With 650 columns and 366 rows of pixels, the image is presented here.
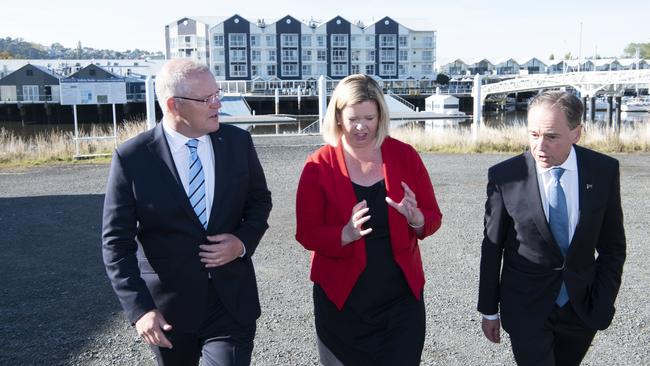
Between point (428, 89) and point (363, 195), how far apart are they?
233 ft

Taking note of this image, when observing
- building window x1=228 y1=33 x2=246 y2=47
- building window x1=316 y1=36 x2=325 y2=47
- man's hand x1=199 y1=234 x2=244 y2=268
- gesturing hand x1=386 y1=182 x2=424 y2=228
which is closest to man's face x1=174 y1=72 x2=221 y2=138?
man's hand x1=199 y1=234 x2=244 y2=268

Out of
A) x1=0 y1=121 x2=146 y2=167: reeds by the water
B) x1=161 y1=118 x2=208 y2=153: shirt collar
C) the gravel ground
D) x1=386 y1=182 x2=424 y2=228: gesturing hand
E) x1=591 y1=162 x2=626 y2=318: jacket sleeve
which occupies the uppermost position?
x1=161 y1=118 x2=208 y2=153: shirt collar

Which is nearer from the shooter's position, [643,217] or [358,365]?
[358,365]

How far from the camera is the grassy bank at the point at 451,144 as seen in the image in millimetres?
15102

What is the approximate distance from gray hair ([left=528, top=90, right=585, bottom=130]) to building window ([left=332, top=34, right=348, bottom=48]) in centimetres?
7863

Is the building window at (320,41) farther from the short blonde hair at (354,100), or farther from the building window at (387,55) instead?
the short blonde hair at (354,100)

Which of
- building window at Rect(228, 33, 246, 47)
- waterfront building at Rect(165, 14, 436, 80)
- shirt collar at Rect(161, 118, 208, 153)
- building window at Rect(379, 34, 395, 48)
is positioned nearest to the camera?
shirt collar at Rect(161, 118, 208, 153)

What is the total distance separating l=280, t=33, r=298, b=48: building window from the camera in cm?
7819

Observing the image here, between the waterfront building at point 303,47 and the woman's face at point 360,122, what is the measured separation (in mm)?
74479

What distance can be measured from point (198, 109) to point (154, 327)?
0.89 m

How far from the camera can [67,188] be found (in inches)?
430

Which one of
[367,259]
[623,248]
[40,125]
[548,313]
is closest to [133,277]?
[367,259]

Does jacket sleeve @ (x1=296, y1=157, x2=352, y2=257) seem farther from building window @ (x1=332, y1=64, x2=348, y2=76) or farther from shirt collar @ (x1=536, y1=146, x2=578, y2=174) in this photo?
building window @ (x1=332, y1=64, x2=348, y2=76)

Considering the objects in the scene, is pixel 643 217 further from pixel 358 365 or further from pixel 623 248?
pixel 358 365
